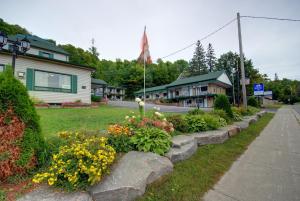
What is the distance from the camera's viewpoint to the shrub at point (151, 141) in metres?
3.77

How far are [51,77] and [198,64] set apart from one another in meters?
57.7

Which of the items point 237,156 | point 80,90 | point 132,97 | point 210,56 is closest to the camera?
point 237,156

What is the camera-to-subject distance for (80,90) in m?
16.6

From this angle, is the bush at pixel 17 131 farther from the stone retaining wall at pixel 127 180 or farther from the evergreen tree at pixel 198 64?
the evergreen tree at pixel 198 64

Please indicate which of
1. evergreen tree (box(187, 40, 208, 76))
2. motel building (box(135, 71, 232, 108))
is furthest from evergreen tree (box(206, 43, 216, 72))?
motel building (box(135, 71, 232, 108))

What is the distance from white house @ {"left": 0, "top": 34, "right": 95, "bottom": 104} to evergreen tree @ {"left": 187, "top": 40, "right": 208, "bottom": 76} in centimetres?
5196

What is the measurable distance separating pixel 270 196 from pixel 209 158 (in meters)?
1.75

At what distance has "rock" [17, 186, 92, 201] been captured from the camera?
2.21 metres

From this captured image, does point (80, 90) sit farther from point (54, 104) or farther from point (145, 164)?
point (145, 164)

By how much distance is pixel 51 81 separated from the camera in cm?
1486

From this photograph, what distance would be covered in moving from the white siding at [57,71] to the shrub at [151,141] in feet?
41.8

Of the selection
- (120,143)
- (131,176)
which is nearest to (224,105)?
(120,143)

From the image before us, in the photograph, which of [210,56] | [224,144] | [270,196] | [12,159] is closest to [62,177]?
[12,159]

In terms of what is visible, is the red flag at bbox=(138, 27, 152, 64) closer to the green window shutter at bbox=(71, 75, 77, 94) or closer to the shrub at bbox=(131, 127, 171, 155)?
the shrub at bbox=(131, 127, 171, 155)
